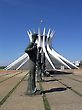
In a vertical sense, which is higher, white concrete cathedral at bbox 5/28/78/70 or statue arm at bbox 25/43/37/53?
white concrete cathedral at bbox 5/28/78/70

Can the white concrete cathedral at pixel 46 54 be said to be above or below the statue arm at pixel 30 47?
above

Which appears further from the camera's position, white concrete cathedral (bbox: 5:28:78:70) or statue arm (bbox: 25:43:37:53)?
white concrete cathedral (bbox: 5:28:78:70)

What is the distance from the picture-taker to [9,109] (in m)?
7.61

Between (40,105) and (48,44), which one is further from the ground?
(48,44)

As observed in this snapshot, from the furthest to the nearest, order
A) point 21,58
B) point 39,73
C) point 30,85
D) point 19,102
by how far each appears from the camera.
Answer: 1. point 21,58
2. point 39,73
3. point 30,85
4. point 19,102

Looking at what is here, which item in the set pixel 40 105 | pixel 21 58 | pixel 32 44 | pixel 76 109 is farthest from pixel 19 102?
pixel 21 58

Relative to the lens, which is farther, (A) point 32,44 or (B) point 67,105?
(A) point 32,44

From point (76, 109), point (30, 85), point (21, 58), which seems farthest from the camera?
point (21, 58)

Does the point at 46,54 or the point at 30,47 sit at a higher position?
the point at 46,54

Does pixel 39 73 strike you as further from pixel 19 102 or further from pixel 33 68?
pixel 19 102

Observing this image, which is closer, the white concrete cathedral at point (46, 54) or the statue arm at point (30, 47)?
the statue arm at point (30, 47)

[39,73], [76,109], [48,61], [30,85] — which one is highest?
[48,61]

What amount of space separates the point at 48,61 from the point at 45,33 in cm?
898

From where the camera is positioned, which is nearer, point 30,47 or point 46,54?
point 30,47
